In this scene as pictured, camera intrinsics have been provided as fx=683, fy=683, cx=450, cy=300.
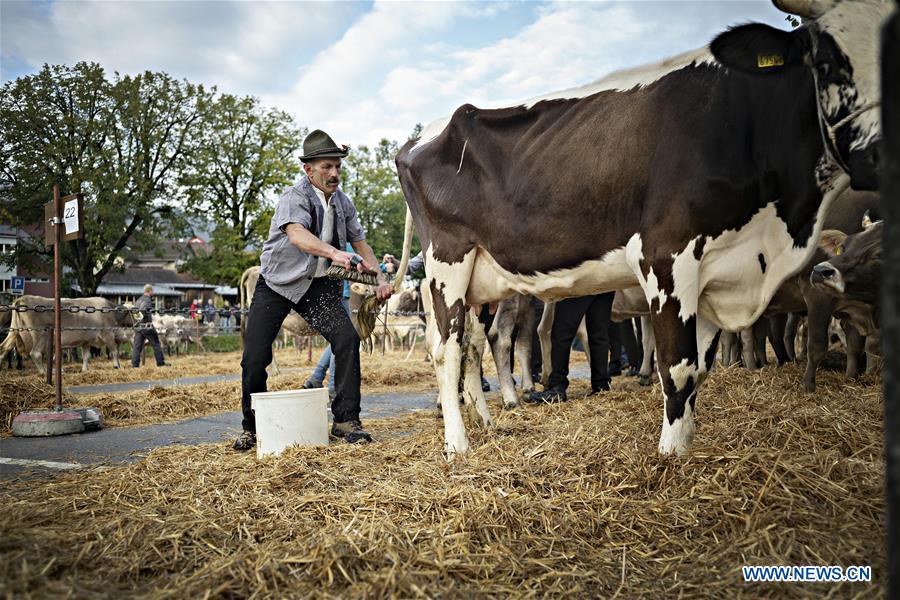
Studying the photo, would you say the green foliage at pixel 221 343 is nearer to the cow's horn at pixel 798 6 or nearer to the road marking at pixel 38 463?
the road marking at pixel 38 463

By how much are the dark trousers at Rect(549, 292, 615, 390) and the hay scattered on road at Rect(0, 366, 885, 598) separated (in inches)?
113

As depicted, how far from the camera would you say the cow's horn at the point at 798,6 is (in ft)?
10.2

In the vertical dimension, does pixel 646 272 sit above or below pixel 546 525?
above

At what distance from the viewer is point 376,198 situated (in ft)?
156

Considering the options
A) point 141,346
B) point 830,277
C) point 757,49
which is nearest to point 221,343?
point 141,346

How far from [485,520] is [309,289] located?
115 inches

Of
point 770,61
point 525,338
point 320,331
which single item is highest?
point 770,61

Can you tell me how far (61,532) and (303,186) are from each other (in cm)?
322

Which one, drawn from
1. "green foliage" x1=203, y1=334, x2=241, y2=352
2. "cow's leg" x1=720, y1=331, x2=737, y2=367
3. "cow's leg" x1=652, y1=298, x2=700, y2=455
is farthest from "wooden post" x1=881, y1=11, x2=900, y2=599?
"green foliage" x1=203, y1=334, x2=241, y2=352

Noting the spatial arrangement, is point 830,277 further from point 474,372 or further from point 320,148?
point 320,148

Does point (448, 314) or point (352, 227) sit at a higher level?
point (352, 227)

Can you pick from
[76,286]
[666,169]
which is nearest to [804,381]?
[666,169]

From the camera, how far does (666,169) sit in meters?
3.40

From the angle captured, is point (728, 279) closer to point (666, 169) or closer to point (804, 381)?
point (666, 169)
